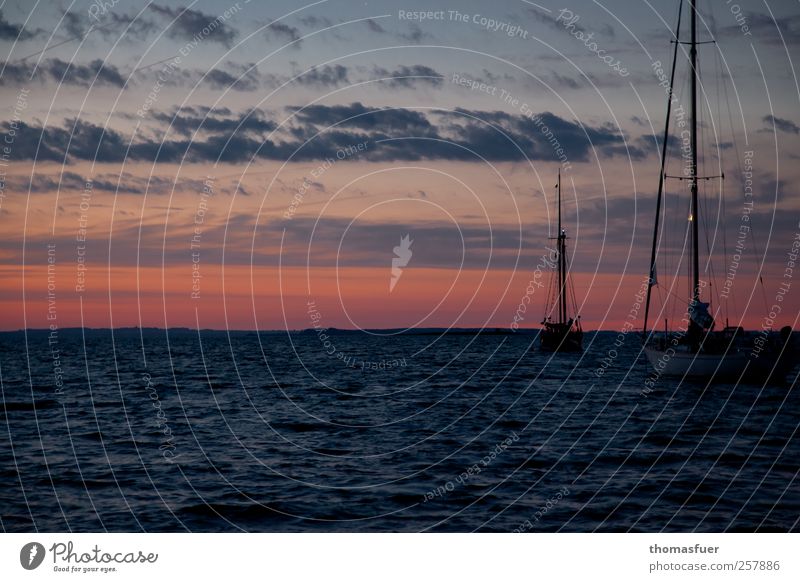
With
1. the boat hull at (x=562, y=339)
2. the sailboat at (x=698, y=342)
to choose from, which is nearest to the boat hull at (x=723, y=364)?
the sailboat at (x=698, y=342)

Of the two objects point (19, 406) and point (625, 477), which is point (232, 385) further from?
point (625, 477)

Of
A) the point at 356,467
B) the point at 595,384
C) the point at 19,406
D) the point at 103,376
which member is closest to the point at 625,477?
the point at 356,467

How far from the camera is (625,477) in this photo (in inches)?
1127

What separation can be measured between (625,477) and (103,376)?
66235mm

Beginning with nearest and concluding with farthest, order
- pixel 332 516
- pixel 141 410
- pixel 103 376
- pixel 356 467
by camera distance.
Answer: pixel 332 516 < pixel 356 467 < pixel 141 410 < pixel 103 376
